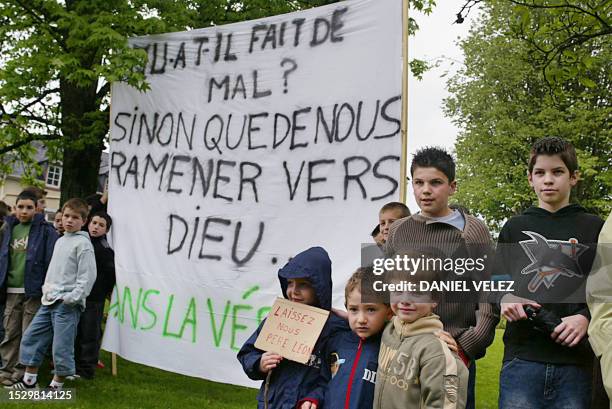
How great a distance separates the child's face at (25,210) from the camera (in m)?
5.78

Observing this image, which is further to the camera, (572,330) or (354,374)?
(354,374)

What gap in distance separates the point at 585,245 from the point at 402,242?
76cm

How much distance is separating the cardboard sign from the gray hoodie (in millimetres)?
2869

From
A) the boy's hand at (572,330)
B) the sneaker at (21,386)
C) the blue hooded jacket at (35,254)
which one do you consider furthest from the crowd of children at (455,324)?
the blue hooded jacket at (35,254)

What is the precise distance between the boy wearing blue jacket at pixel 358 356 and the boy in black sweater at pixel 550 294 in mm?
532

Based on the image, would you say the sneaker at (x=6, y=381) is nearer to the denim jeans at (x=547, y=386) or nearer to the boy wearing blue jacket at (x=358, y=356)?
the boy wearing blue jacket at (x=358, y=356)

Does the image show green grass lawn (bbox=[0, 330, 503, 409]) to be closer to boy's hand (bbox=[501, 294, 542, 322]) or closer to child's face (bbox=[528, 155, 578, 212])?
boy's hand (bbox=[501, 294, 542, 322])

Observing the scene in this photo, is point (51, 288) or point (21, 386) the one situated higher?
point (51, 288)

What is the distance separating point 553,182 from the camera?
265cm

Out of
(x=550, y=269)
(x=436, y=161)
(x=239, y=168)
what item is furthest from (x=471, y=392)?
(x=239, y=168)

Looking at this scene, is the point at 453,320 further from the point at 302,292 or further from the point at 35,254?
the point at 35,254

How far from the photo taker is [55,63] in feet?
19.8

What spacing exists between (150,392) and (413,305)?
403cm

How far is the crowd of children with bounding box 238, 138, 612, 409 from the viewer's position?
8.02 feet
